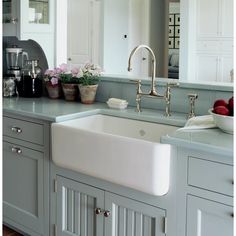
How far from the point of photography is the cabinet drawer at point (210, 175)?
1.55 metres

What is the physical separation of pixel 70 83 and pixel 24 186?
2.42 feet

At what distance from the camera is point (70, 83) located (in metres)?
2.76

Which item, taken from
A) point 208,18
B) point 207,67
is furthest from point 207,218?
point 208,18

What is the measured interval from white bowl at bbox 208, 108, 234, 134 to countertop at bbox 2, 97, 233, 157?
2cm

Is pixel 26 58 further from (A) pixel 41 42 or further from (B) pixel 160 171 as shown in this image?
(B) pixel 160 171

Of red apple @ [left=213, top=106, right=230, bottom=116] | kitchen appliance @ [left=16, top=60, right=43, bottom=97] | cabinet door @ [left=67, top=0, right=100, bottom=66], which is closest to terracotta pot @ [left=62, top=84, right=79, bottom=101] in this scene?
kitchen appliance @ [left=16, top=60, right=43, bottom=97]

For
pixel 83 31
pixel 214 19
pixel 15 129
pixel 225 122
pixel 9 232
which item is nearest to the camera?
pixel 225 122

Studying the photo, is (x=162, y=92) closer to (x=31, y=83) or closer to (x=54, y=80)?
(x=54, y=80)

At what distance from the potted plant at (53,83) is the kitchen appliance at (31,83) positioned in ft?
0.31

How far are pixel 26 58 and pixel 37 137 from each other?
3.62 feet

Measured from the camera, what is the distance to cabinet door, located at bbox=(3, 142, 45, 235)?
2383 millimetres

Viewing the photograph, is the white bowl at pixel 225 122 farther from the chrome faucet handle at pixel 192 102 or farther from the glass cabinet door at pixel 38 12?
the glass cabinet door at pixel 38 12

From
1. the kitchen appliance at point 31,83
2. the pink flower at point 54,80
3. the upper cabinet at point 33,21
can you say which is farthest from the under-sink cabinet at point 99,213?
the upper cabinet at point 33,21

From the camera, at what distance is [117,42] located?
14.6ft
